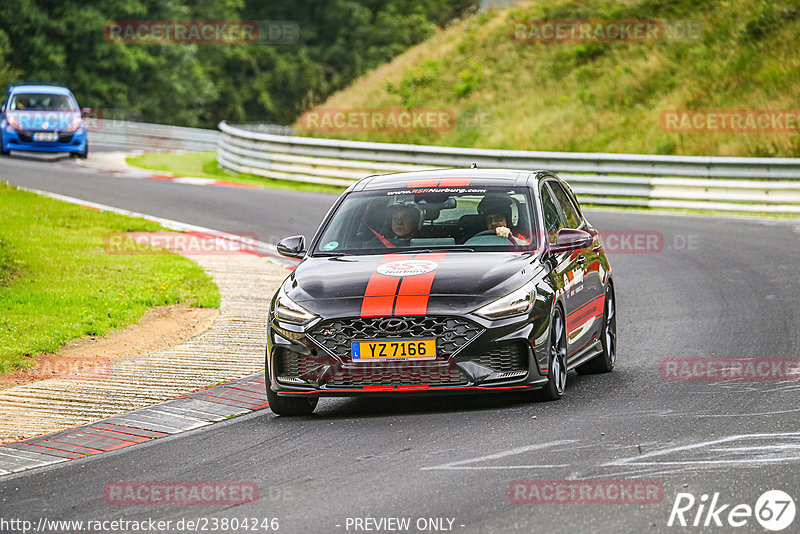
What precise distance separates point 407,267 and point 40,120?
25468 mm

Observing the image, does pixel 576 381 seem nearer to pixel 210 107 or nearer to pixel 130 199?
pixel 130 199

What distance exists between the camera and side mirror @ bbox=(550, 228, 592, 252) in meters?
9.14

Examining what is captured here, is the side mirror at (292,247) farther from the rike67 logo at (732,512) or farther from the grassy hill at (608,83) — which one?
the grassy hill at (608,83)

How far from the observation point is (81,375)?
1021 cm

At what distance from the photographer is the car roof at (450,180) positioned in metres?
9.70

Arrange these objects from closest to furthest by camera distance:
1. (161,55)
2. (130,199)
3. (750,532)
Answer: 1. (750,532)
2. (130,199)
3. (161,55)

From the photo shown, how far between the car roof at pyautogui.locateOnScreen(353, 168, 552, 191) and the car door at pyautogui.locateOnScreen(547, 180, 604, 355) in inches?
20.1

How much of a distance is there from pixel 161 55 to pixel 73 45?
5.06 metres

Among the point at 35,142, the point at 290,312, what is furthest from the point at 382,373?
the point at 35,142

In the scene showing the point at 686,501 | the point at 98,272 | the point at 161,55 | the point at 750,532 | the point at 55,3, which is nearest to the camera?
the point at 750,532

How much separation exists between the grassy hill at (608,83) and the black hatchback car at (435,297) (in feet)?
59.9

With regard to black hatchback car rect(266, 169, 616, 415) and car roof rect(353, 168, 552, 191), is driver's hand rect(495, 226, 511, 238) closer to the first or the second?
black hatchback car rect(266, 169, 616, 415)

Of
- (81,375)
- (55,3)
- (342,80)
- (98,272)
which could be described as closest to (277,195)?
(98,272)

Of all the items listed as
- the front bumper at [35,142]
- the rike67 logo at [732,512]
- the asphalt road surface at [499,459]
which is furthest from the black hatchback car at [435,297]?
the front bumper at [35,142]
